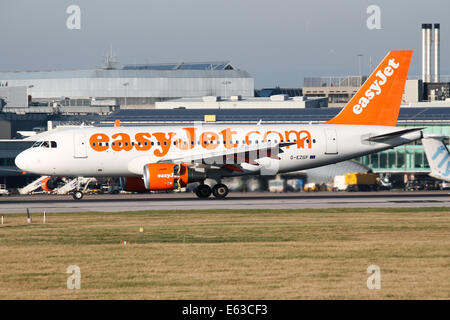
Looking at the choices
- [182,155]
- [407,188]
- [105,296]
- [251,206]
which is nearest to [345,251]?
[105,296]

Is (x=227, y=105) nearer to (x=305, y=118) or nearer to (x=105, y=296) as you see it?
(x=305, y=118)

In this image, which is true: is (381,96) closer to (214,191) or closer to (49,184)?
(214,191)

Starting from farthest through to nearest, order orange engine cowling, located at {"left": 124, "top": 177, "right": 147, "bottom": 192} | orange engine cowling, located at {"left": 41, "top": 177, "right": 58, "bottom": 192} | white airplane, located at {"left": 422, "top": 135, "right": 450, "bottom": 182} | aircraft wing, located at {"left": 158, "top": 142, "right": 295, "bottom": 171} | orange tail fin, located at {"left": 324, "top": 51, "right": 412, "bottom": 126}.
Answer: orange engine cowling, located at {"left": 41, "top": 177, "right": 58, "bottom": 192}, orange tail fin, located at {"left": 324, "top": 51, "right": 412, "bottom": 126}, white airplane, located at {"left": 422, "top": 135, "right": 450, "bottom": 182}, orange engine cowling, located at {"left": 124, "top": 177, "right": 147, "bottom": 192}, aircraft wing, located at {"left": 158, "top": 142, "right": 295, "bottom": 171}

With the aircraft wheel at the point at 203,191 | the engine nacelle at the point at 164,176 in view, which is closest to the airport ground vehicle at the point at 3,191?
the aircraft wheel at the point at 203,191

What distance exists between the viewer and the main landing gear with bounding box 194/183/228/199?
5303 centimetres

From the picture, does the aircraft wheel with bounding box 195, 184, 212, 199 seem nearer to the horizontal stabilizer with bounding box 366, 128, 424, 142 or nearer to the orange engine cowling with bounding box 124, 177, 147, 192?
the orange engine cowling with bounding box 124, 177, 147, 192

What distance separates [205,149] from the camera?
2078 inches

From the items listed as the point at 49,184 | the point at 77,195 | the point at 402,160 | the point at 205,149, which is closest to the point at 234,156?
the point at 205,149

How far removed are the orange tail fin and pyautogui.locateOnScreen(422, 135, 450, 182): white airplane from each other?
12.4 ft

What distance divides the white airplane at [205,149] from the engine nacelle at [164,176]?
3.75ft

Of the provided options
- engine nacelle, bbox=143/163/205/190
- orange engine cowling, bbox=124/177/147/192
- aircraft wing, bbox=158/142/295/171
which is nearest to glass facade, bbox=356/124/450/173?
aircraft wing, bbox=158/142/295/171

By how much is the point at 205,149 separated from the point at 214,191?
2.92 m

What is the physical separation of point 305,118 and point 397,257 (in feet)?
229
